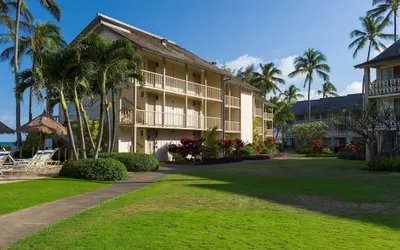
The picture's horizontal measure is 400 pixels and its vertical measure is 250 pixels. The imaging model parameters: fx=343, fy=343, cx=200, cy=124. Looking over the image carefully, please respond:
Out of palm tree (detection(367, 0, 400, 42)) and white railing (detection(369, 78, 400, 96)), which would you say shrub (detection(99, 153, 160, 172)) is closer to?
white railing (detection(369, 78, 400, 96))

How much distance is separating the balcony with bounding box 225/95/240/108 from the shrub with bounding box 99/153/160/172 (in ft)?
53.1

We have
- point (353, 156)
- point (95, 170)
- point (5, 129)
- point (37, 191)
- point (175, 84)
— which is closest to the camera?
point (37, 191)

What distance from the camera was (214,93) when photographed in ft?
100

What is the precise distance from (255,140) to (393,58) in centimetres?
1664

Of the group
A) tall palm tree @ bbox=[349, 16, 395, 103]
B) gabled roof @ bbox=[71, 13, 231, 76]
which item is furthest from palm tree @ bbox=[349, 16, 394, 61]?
gabled roof @ bbox=[71, 13, 231, 76]

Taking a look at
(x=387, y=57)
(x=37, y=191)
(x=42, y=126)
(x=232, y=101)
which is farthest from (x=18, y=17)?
(x=387, y=57)

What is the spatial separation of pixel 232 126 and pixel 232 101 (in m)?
2.56

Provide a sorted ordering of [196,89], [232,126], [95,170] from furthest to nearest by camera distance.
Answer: [232,126] → [196,89] → [95,170]

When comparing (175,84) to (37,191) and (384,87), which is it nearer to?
(384,87)

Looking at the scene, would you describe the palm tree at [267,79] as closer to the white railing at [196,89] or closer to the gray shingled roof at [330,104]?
the gray shingled roof at [330,104]

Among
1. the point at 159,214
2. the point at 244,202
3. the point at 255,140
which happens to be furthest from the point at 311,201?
the point at 255,140

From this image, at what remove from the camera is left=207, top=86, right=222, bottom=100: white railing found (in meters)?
30.0

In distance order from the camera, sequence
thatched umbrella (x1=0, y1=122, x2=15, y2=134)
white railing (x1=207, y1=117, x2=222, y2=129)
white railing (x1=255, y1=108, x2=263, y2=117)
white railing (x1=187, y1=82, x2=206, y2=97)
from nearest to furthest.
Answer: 1. thatched umbrella (x1=0, y1=122, x2=15, y2=134)
2. white railing (x1=187, y1=82, x2=206, y2=97)
3. white railing (x1=207, y1=117, x2=222, y2=129)
4. white railing (x1=255, y1=108, x2=263, y2=117)

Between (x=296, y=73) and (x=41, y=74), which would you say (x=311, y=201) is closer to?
(x=41, y=74)
